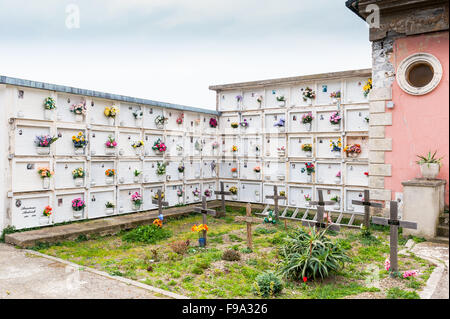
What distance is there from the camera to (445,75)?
7.82 ft

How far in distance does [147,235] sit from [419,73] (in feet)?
30.4

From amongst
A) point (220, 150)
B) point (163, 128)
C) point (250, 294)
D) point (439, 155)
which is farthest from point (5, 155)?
point (439, 155)

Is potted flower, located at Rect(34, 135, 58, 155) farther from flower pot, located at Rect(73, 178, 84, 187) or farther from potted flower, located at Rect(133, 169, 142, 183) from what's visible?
potted flower, located at Rect(133, 169, 142, 183)

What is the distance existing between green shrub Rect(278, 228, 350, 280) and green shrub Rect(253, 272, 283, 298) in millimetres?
637

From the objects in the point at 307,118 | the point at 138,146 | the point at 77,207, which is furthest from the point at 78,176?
the point at 307,118

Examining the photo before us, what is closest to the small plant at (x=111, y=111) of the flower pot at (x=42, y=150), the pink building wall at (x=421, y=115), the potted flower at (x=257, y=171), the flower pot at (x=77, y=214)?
the flower pot at (x=42, y=150)

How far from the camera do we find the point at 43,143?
1096 cm

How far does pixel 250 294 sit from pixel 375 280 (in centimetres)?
244

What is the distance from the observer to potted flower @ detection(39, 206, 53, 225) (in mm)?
10992

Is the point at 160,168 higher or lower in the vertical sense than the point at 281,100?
lower

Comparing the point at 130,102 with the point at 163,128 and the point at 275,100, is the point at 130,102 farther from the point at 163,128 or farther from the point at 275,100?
the point at 275,100

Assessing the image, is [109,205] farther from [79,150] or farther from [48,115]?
[48,115]

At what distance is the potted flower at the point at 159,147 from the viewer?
14.8 metres

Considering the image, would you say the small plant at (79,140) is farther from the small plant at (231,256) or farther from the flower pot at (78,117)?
the small plant at (231,256)
